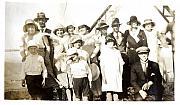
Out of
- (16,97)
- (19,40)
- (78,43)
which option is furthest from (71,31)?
(16,97)

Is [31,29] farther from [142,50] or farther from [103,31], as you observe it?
[142,50]

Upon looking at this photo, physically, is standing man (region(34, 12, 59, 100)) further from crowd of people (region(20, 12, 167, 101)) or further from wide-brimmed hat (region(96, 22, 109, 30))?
wide-brimmed hat (region(96, 22, 109, 30))

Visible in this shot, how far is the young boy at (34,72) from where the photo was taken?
0.96 metres

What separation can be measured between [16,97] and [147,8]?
607 mm

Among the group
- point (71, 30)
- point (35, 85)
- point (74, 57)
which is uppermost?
point (71, 30)

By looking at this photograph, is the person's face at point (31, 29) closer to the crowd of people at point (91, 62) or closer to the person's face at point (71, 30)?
the crowd of people at point (91, 62)

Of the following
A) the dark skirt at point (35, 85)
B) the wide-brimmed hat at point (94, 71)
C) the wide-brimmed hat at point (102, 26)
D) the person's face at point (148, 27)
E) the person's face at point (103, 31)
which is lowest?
the dark skirt at point (35, 85)

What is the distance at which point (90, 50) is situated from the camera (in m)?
0.96

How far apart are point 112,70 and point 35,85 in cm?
30

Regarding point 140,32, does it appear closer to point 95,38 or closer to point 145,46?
point 145,46

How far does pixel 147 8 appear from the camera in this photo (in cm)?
96

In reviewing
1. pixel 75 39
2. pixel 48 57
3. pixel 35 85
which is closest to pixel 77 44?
pixel 75 39

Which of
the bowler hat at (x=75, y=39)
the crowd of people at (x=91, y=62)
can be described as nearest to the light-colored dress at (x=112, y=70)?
the crowd of people at (x=91, y=62)

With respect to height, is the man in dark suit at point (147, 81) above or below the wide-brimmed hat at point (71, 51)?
below
